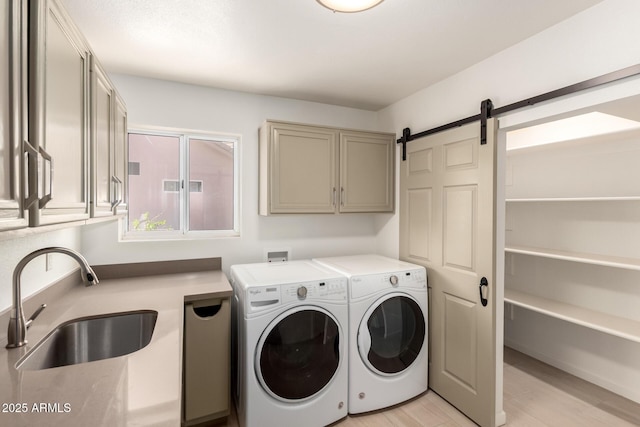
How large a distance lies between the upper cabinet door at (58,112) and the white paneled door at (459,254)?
2082 millimetres

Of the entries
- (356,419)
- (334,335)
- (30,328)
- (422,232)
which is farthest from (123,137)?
(356,419)

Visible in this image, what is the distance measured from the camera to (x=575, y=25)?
153cm

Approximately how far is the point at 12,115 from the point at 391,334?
222 centimetres

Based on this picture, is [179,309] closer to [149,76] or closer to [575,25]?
[149,76]

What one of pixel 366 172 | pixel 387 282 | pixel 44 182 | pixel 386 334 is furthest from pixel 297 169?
pixel 44 182

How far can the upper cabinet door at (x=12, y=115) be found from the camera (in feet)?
2.22

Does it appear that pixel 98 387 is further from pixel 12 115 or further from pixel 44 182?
pixel 12 115

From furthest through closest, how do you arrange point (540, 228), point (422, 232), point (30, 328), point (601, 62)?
point (540, 228) < point (422, 232) < point (601, 62) < point (30, 328)

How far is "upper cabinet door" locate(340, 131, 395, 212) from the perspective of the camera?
260 cm

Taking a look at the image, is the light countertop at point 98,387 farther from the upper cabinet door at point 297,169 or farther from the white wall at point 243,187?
the upper cabinet door at point 297,169

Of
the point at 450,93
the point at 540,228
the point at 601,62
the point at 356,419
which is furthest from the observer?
the point at 540,228

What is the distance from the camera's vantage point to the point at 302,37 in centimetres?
172

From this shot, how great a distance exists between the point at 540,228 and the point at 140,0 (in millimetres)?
3440

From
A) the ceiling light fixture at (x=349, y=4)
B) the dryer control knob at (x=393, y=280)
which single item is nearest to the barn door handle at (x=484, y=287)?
the dryer control knob at (x=393, y=280)
